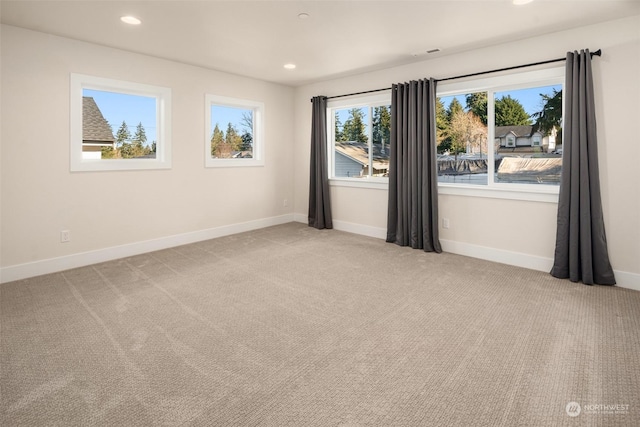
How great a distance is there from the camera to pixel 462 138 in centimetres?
471

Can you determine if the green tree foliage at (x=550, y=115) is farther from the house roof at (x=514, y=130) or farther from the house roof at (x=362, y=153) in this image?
the house roof at (x=362, y=153)

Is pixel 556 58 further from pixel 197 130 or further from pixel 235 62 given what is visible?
pixel 197 130

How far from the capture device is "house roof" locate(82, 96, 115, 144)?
4199 millimetres

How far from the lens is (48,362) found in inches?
85.4

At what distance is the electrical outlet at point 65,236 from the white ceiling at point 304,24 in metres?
2.09

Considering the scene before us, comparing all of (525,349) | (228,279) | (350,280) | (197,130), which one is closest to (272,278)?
(228,279)

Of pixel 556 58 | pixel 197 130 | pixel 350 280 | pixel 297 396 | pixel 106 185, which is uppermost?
pixel 556 58

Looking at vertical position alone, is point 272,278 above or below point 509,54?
below

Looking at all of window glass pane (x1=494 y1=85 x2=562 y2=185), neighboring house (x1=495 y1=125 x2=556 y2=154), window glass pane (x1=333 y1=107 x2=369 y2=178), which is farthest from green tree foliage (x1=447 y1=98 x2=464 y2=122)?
window glass pane (x1=333 y1=107 x2=369 y2=178)

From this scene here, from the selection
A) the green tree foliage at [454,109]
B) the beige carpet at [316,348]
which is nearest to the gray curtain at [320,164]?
the green tree foliage at [454,109]

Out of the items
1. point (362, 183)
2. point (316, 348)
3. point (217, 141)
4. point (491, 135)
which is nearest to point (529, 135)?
point (491, 135)

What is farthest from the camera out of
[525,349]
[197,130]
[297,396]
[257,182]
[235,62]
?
[257,182]

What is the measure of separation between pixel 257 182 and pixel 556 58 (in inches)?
172

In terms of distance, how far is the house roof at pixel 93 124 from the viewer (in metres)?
4.20
